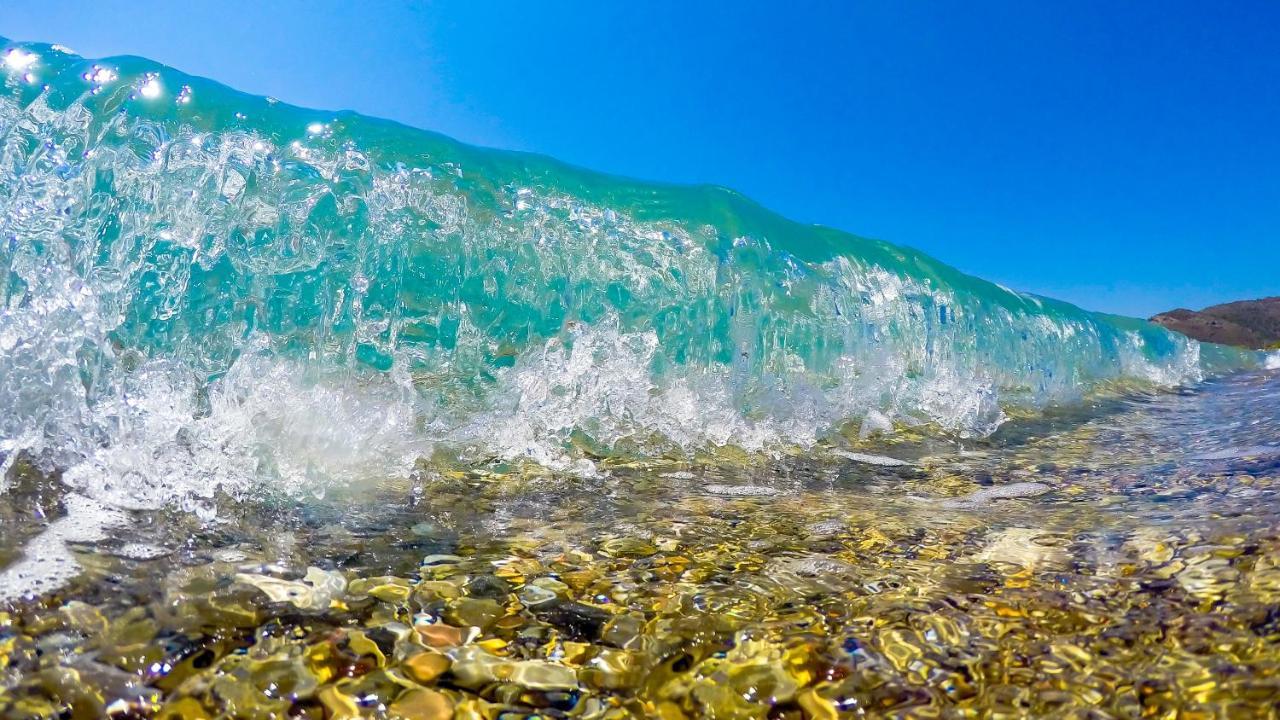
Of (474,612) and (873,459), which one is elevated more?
(873,459)

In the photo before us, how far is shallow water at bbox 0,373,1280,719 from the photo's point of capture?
1223 mm

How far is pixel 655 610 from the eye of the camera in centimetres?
163

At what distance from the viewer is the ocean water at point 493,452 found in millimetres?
1359

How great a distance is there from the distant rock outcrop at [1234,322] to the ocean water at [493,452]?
29.9 metres

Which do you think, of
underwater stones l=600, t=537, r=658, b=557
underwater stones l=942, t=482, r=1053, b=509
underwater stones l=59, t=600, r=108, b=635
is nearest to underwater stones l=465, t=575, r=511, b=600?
underwater stones l=600, t=537, r=658, b=557

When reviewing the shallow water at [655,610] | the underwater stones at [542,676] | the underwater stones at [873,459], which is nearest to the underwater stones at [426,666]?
the shallow water at [655,610]

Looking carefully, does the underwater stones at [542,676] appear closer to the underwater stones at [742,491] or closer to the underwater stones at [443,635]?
the underwater stones at [443,635]

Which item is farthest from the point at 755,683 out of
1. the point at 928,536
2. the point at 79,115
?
the point at 79,115

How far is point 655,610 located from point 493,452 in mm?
2073

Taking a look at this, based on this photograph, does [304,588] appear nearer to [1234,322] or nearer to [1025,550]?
[1025,550]

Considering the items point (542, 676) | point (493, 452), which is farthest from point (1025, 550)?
point (493, 452)

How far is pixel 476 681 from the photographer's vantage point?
50.5 inches

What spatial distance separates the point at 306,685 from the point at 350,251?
340 centimetres

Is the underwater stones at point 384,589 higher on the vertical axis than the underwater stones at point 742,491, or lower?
lower
